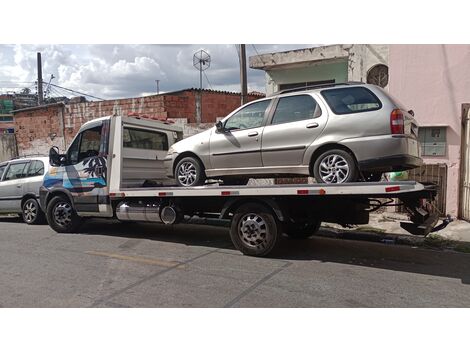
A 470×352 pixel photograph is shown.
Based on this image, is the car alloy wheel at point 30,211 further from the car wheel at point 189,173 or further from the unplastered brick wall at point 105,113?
the unplastered brick wall at point 105,113

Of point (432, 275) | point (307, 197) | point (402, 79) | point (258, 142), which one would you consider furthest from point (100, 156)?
point (402, 79)

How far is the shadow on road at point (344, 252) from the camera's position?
571 cm

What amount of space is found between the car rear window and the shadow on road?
7.25 feet

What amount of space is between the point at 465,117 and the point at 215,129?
588 centimetres

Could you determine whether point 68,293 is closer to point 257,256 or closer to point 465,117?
point 257,256

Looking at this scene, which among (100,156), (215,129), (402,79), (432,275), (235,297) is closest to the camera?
(235,297)

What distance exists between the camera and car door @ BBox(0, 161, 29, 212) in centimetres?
1002

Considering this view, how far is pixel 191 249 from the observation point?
267 inches

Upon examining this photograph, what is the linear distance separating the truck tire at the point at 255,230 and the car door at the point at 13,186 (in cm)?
656

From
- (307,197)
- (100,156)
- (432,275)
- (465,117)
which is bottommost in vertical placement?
(432,275)

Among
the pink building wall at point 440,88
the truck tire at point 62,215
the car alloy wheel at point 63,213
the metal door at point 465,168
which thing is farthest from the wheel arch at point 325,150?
the car alloy wheel at point 63,213

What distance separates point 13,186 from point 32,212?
900 millimetres

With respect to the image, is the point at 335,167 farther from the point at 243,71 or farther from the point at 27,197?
the point at 27,197

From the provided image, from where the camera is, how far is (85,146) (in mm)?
8039
